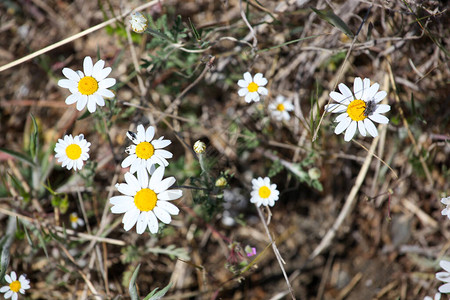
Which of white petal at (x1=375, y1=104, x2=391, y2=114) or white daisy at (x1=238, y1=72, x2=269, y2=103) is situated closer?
white petal at (x1=375, y1=104, x2=391, y2=114)

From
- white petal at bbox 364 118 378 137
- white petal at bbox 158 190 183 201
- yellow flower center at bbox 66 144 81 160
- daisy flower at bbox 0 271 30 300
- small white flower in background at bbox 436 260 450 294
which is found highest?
yellow flower center at bbox 66 144 81 160

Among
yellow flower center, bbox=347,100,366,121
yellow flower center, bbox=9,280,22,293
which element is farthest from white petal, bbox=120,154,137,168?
yellow flower center, bbox=347,100,366,121

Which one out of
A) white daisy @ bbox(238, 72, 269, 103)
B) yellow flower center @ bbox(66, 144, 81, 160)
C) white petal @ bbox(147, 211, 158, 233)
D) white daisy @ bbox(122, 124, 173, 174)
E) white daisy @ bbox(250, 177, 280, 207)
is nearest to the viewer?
white petal @ bbox(147, 211, 158, 233)

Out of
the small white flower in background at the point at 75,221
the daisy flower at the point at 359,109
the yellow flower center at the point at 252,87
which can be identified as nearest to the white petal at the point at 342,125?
the daisy flower at the point at 359,109

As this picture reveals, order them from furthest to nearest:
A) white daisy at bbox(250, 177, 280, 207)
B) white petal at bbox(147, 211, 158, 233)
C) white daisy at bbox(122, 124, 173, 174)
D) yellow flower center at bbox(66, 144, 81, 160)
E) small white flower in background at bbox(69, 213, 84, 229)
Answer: small white flower in background at bbox(69, 213, 84, 229), white daisy at bbox(250, 177, 280, 207), yellow flower center at bbox(66, 144, 81, 160), white daisy at bbox(122, 124, 173, 174), white petal at bbox(147, 211, 158, 233)

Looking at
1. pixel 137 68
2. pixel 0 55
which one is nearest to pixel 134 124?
pixel 137 68

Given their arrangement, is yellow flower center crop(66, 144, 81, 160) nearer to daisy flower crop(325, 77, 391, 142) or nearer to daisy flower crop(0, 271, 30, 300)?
daisy flower crop(0, 271, 30, 300)

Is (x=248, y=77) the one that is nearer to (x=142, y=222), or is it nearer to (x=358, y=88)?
(x=358, y=88)

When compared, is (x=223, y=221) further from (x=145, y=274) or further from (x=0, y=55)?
(x=0, y=55)
